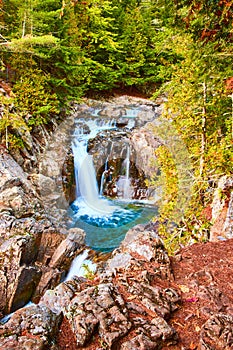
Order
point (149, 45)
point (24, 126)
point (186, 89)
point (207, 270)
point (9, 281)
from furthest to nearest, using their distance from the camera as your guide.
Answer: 1. point (149, 45)
2. point (24, 126)
3. point (9, 281)
4. point (186, 89)
5. point (207, 270)

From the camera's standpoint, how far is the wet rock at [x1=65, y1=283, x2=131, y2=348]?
2510 mm

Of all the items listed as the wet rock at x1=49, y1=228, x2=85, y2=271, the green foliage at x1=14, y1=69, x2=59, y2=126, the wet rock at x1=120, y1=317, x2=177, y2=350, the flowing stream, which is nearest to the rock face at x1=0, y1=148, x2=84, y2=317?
the wet rock at x1=49, y1=228, x2=85, y2=271

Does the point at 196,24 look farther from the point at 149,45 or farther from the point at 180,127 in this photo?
the point at 149,45

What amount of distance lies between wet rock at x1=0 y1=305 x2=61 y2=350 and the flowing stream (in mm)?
6221

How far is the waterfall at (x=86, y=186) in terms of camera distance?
11086 millimetres

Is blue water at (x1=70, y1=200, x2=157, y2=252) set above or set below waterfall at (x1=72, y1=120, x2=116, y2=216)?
below

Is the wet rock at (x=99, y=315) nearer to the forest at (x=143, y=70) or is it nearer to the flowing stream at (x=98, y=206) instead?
the forest at (x=143, y=70)

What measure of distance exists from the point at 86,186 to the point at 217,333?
31.0ft

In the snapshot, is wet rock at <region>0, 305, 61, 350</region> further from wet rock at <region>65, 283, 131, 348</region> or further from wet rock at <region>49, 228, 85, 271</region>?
wet rock at <region>49, 228, 85, 271</region>

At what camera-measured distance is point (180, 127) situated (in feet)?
19.2

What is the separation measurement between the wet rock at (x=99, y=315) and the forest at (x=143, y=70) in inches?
119

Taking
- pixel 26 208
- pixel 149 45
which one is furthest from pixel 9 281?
pixel 149 45

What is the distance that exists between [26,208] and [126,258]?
16.7 ft

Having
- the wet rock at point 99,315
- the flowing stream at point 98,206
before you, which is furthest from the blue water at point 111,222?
the wet rock at point 99,315
